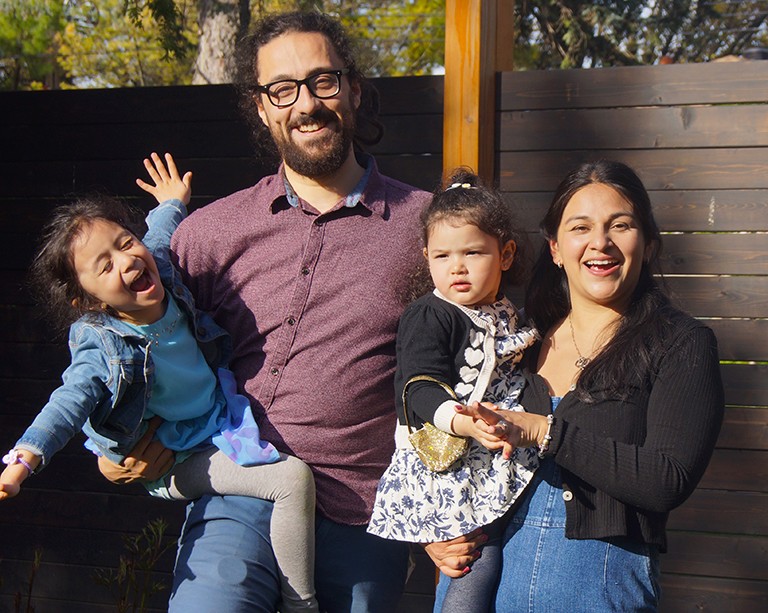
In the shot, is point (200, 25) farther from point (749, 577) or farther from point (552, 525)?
point (552, 525)

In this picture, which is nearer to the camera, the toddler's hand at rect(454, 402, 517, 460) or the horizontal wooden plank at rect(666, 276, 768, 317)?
the toddler's hand at rect(454, 402, 517, 460)

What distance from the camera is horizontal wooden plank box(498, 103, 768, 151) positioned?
3.65 m

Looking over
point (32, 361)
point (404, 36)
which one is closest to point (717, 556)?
point (32, 361)

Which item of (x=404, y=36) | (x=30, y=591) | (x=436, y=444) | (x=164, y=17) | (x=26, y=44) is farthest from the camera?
(x=404, y=36)

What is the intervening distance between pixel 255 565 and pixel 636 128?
A: 2146 millimetres

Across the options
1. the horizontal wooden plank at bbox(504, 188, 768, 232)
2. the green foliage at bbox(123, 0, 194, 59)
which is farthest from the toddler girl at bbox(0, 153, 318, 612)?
the green foliage at bbox(123, 0, 194, 59)

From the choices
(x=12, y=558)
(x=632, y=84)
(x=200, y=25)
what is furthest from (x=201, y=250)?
(x=200, y=25)

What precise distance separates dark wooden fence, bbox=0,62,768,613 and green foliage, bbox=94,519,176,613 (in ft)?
0.20

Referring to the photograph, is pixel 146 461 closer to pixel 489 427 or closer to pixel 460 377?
pixel 460 377

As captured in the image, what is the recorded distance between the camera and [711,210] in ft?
12.1

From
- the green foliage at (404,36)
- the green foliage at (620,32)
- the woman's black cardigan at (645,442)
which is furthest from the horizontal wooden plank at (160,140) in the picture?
the green foliage at (404,36)

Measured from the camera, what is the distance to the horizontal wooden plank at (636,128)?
12.0 ft

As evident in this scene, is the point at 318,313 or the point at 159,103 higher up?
the point at 159,103

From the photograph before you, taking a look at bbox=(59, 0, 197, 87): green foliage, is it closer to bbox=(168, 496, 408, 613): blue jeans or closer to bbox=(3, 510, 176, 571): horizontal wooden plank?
bbox=(3, 510, 176, 571): horizontal wooden plank
